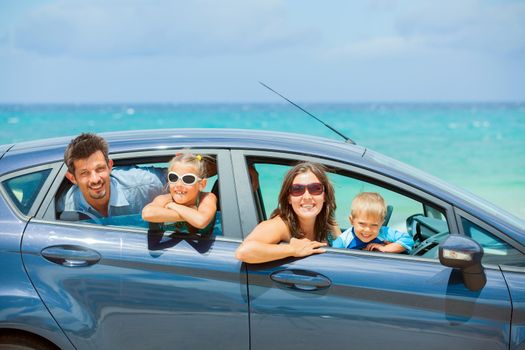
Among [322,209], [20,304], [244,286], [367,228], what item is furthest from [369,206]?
[20,304]

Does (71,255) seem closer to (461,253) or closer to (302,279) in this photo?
(302,279)

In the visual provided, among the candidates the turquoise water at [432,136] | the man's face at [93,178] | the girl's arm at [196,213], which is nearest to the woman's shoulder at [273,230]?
the girl's arm at [196,213]

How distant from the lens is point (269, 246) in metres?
3.09

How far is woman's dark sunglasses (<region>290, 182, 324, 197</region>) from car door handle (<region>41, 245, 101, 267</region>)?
0.83 metres

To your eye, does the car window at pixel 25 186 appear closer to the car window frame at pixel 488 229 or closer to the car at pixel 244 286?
the car at pixel 244 286

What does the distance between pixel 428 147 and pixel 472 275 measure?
3631cm

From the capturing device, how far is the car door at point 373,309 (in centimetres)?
302

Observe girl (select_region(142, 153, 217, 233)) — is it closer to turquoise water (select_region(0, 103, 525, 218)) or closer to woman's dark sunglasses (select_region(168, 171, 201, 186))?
woman's dark sunglasses (select_region(168, 171, 201, 186))

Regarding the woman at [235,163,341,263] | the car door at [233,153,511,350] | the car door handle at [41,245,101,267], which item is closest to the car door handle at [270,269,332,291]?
the car door at [233,153,511,350]

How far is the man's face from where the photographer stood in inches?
134

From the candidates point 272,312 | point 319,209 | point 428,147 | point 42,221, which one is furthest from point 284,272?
point 428,147

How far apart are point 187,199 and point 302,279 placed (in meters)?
0.63

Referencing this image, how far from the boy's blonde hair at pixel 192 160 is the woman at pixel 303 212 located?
0.35m

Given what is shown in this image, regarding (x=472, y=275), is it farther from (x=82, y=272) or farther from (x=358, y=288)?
(x=82, y=272)
